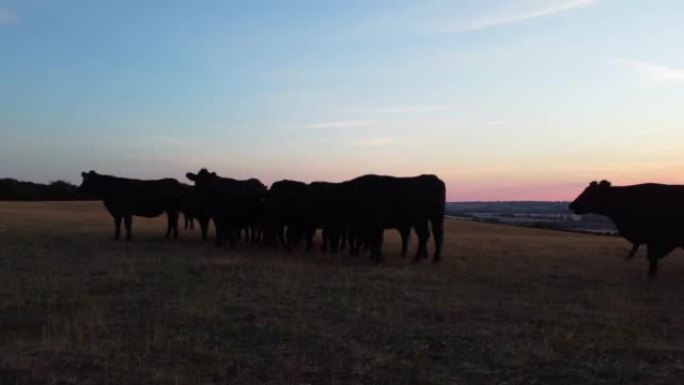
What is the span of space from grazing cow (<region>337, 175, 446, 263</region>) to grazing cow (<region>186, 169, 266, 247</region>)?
14.2ft

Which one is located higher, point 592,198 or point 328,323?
point 592,198

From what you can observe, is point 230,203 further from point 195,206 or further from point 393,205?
point 393,205

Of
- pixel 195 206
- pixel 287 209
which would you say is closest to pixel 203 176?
pixel 195 206

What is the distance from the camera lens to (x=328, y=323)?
10.3 m

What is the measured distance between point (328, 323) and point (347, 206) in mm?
10840

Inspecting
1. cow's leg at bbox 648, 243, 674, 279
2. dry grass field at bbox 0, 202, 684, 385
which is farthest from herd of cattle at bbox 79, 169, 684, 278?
dry grass field at bbox 0, 202, 684, 385

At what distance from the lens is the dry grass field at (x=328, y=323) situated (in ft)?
25.6

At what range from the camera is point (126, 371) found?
25.1 feet

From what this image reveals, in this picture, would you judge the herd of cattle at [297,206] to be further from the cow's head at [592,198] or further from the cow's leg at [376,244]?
the cow's head at [592,198]

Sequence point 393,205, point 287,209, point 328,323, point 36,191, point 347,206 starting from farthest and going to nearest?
point 36,191, point 287,209, point 347,206, point 393,205, point 328,323

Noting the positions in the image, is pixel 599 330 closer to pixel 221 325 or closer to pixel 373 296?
pixel 373 296

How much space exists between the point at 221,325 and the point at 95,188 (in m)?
19.2

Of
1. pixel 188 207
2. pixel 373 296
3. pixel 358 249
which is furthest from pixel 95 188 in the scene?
pixel 373 296

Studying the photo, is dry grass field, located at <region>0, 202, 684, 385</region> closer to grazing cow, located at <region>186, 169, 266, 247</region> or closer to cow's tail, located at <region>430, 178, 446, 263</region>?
cow's tail, located at <region>430, 178, 446, 263</region>
